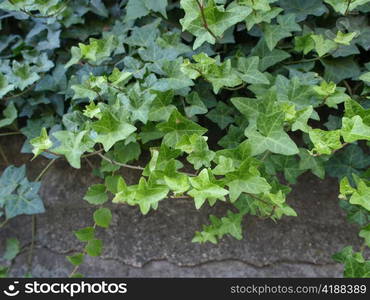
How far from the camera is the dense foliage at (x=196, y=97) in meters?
1.03

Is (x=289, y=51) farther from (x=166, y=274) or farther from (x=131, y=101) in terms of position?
(x=166, y=274)

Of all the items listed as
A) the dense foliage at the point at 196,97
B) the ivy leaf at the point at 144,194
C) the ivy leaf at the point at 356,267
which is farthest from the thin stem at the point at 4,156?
the ivy leaf at the point at 356,267

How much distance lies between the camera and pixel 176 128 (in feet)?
3.74

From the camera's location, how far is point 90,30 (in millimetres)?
1428

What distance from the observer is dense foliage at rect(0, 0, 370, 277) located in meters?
1.03

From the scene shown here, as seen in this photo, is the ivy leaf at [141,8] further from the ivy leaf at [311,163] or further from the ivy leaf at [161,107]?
the ivy leaf at [311,163]

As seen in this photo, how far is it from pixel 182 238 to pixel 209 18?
76 cm

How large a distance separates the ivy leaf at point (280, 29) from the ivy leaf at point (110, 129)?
19.4 inches

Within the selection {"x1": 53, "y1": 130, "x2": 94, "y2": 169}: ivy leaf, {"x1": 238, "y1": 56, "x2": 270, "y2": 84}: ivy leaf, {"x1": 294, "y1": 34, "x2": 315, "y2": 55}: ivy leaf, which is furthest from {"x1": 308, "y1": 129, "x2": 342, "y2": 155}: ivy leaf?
{"x1": 53, "y1": 130, "x2": 94, "y2": 169}: ivy leaf

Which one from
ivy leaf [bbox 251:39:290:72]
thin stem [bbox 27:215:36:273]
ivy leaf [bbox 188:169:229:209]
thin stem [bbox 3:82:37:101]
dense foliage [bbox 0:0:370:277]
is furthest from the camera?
thin stem [bbox 27:215:36:273]

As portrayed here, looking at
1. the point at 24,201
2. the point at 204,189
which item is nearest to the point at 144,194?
the point at 204,189

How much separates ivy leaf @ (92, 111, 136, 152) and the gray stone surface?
412 mm

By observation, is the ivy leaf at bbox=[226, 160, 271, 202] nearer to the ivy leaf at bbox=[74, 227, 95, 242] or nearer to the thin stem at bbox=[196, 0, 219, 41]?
the thin stem at bbox=[196, 0, 219, 41]

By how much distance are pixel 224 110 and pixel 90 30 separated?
1.80ft
